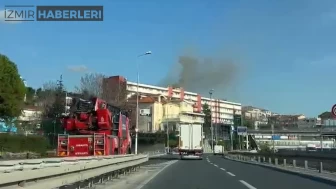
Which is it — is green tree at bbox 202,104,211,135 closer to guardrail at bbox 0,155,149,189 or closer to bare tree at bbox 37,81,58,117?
bare tree at bbox 37,81,58,117

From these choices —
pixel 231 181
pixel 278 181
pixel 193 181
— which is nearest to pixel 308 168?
pixel 278 181

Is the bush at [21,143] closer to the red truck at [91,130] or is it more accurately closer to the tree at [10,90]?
the tree at [10,90]

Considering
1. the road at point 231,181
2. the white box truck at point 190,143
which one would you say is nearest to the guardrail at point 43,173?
the road at point 231,181

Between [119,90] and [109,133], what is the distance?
5952cm

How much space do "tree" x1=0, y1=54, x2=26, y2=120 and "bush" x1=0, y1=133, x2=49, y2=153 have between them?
15.3 m

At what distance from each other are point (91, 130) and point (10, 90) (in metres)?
40.7

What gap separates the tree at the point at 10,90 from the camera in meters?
62.2

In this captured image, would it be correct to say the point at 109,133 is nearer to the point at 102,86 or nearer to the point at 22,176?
the point at 22,176

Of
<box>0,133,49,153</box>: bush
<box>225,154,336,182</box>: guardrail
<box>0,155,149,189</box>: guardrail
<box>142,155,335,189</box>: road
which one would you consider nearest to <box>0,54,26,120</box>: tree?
<box>0,133,49,153</box>: bush

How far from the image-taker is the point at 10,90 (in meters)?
63.0

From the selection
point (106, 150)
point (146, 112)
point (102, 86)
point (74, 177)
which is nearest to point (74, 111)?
point (106, 150)

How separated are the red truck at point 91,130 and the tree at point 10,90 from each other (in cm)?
3719

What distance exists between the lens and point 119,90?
86.2m

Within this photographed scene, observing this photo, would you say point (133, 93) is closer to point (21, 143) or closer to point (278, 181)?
point (21, 143)
